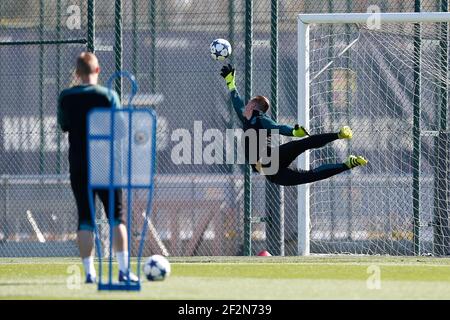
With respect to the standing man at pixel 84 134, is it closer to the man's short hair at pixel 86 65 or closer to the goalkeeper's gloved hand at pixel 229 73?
the man's short hair at pixel 86 65

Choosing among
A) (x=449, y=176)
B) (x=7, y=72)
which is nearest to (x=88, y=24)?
(x=7, y=72)

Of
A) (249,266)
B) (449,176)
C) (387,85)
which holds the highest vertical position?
(387,85)

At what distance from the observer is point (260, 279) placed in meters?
11.5

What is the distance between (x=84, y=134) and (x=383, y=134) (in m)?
7.39

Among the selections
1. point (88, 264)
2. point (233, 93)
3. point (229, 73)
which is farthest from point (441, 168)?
point (88, 264)

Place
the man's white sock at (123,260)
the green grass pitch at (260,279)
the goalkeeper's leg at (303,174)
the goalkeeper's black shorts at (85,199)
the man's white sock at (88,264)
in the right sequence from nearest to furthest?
1. the green grass pitch at (260,279)
2. the man's white sock at (123,260)
3. the goalkeeper's black shorts at (85,199)
4. the man's white sock at (88,264)
5. the goalkeeper's leg at (303,174)

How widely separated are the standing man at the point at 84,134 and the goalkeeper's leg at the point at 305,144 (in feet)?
14.3

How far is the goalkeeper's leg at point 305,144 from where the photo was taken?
1379 centimetres

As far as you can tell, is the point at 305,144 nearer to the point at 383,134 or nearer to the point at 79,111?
the point at 383,134

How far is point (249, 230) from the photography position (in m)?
16.3

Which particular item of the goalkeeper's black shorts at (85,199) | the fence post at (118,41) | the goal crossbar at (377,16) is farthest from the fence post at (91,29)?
the goalkeeper's black shorts at (85,199)

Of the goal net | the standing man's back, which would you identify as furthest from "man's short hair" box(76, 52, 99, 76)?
the goal net
